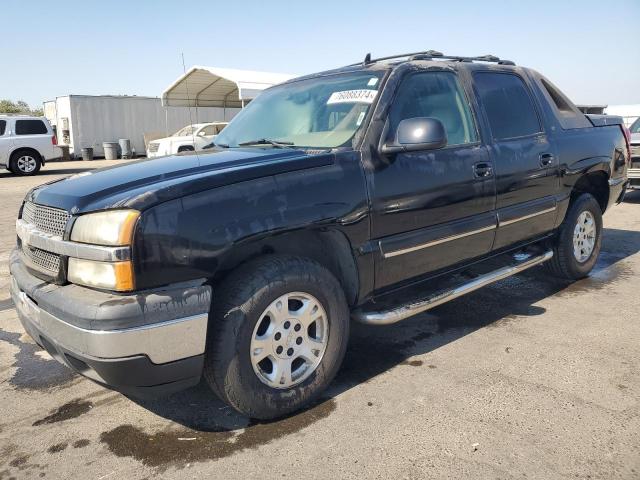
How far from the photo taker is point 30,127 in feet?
59.2

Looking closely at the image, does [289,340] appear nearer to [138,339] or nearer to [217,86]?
[138,339]

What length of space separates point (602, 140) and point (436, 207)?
102 inches

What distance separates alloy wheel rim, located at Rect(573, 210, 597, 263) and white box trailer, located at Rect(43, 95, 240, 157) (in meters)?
22.9

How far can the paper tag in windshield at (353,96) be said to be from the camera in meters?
3.27

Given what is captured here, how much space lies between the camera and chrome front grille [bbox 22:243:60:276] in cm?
255

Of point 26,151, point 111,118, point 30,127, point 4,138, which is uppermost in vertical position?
point 111,118

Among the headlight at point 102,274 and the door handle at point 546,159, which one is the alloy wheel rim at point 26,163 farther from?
the door handle at point 546,159

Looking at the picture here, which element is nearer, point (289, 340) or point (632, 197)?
point (289, 340)

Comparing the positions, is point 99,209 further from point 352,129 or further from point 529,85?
point 529,85

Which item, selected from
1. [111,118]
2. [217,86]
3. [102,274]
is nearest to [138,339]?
[102,274]

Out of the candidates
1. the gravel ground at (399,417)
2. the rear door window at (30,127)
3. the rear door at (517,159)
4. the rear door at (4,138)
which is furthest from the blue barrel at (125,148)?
the rear door at (517,159)

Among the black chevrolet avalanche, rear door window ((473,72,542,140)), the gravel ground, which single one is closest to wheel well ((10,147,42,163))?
the gravel ground

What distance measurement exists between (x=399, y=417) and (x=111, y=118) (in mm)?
27659

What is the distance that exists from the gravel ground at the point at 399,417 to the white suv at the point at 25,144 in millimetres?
16208
